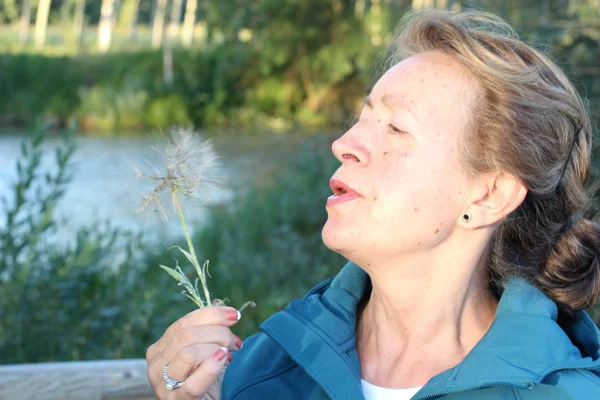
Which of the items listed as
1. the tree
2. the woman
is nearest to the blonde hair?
the woman

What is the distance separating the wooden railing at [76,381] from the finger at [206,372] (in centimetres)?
82

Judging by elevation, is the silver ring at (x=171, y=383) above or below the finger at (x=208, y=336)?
below

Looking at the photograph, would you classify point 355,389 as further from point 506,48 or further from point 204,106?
point 204,106

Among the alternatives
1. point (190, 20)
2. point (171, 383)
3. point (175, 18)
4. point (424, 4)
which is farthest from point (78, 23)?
point (171, 383)

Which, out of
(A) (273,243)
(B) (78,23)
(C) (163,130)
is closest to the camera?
(C) (163,130)

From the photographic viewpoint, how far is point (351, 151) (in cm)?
178

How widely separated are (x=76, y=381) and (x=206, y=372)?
874mm

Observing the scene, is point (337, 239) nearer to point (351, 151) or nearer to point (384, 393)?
point (351, 151)

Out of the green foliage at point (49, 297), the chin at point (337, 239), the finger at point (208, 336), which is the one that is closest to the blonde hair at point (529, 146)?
the chin at point (337, 239)

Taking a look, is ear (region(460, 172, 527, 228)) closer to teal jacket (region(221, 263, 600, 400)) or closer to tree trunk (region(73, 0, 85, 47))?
teal jacket (region(221, 263, 600, 400))

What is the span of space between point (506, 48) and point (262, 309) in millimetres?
3351

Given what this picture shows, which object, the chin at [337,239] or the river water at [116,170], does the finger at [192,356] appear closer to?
the chin at [337,239]

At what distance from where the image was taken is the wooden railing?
85.0 inches

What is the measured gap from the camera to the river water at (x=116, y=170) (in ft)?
23.7
